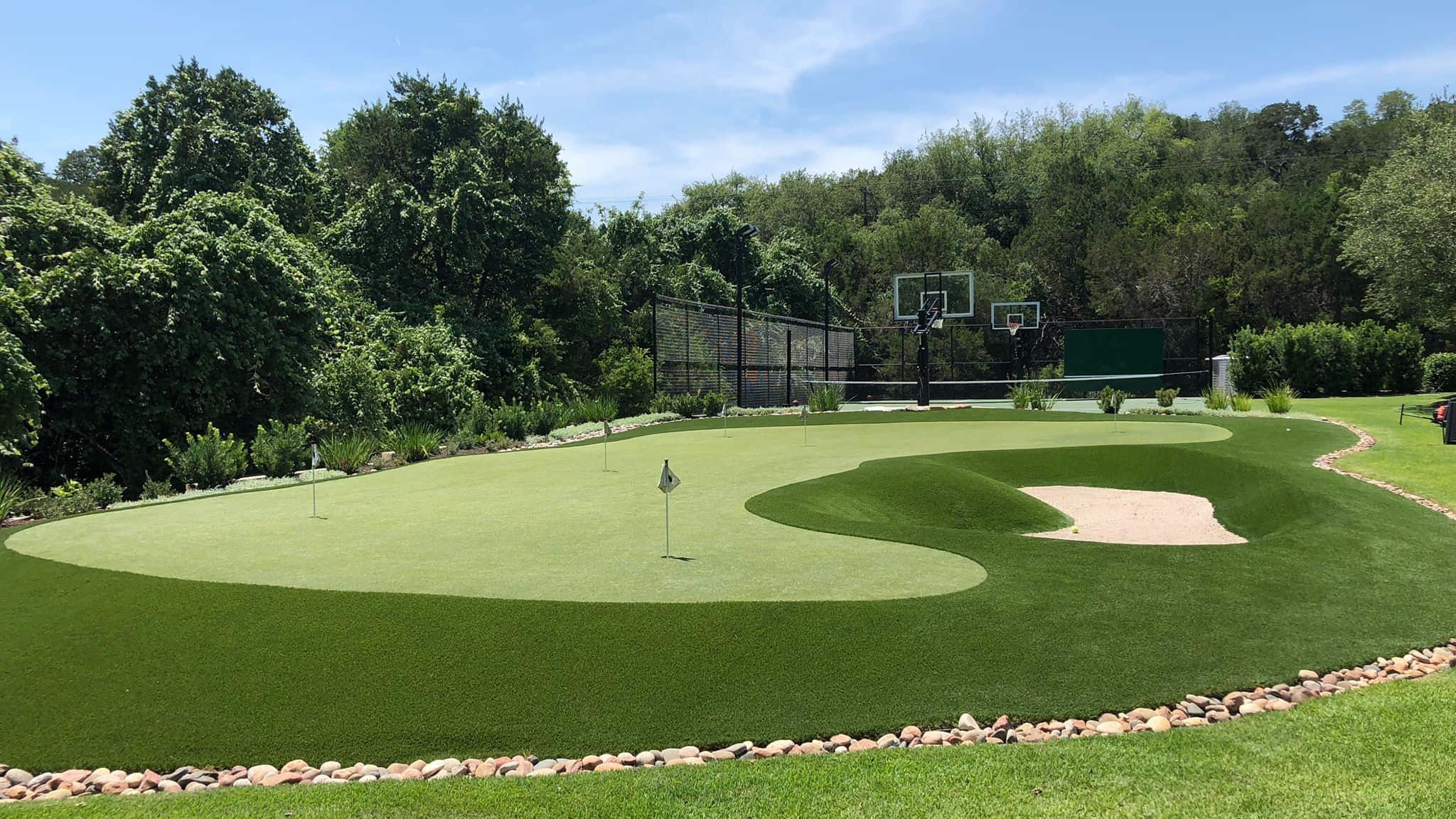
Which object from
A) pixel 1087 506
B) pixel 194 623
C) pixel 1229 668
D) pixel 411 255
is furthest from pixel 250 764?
pixel 411 255

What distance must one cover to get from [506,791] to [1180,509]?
11.0 meters

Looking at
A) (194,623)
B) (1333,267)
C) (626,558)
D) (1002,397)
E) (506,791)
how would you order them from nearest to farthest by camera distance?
1. (506,791)
2. (194,623)
3. (626,558)
4. (1002,397)
5. (1333,267)

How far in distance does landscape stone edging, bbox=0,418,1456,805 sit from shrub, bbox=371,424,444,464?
1201 centimetres

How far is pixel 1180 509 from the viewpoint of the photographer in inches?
479

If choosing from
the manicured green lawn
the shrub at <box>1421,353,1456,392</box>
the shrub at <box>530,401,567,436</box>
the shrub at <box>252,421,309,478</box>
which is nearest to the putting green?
the shrub at <box>252,421,309,478</box>

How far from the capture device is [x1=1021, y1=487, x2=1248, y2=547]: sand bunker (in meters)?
10.3

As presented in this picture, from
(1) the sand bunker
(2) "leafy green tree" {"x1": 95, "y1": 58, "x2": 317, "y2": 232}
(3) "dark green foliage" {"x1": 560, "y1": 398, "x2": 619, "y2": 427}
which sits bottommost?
(1) the sand bunker

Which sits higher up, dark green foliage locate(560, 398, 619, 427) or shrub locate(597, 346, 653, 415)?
shrub locate(597, 346, 653, 415)

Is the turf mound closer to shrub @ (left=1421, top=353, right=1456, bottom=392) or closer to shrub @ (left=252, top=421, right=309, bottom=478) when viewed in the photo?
shrub @ (left=252, top=421, right=309, bottom=478)

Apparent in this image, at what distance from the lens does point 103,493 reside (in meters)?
12.3

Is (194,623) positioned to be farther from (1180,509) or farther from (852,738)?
(1180,509)

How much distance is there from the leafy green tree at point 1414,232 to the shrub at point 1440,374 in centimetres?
172

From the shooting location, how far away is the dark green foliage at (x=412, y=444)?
1644 centimetres

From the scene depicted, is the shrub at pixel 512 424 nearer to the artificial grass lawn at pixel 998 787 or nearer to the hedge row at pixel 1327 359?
the artificial grass lawn at pixel 998 787
